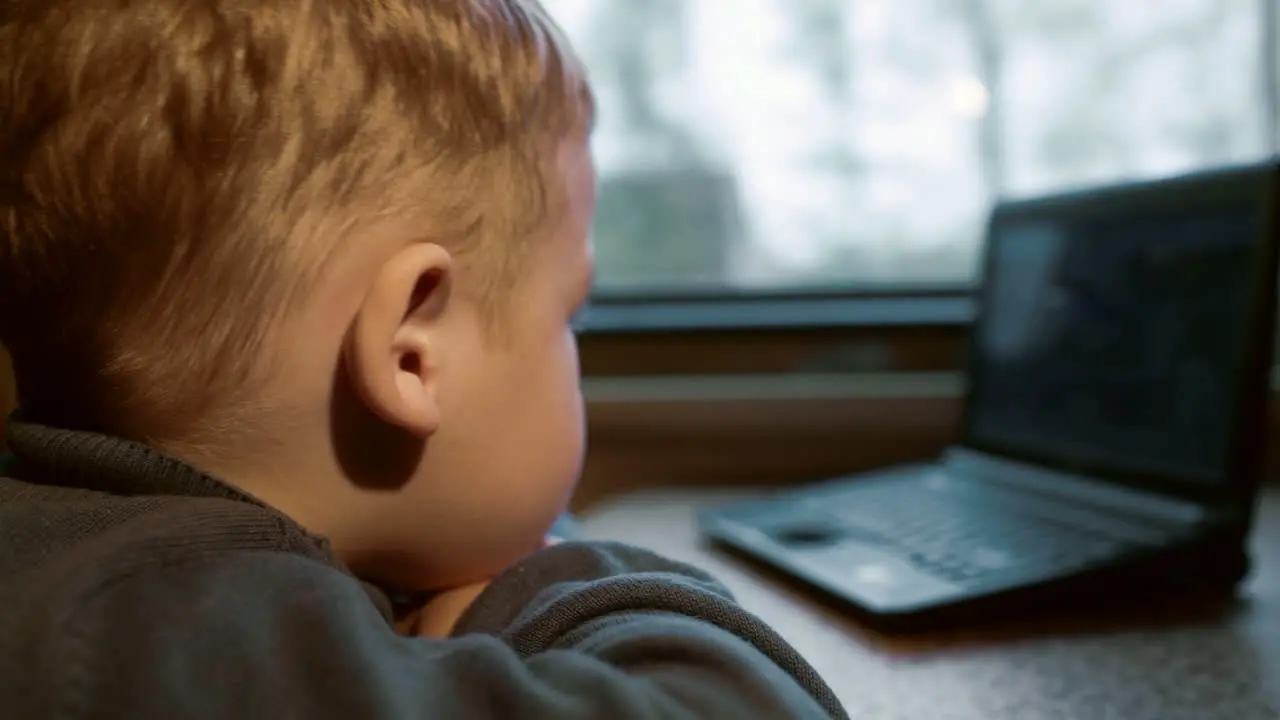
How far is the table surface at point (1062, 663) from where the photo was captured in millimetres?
497

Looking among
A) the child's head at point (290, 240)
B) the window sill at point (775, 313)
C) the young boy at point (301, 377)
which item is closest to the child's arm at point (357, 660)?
the young boy at point (301, 377)

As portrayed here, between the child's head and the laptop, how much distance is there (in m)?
0.28

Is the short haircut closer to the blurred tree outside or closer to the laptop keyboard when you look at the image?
the laptop keyboard

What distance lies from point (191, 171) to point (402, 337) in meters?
0.10

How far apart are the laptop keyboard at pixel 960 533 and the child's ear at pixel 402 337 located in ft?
1.12

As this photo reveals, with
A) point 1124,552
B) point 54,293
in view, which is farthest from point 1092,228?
point 54,293

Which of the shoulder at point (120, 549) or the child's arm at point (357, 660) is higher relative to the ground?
the shoulder at point (120, 549)

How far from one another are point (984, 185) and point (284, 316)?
0.88 metres

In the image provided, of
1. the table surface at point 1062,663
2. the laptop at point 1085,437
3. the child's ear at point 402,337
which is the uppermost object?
the child's ear at point 402,337

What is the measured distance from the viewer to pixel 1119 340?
76cm

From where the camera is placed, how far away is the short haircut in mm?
406

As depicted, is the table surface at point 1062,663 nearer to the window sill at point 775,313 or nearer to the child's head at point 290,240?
the child's head at point 290,240

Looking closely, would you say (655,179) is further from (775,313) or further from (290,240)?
(290,240)

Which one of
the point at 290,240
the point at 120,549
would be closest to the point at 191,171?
the point at 290,240
